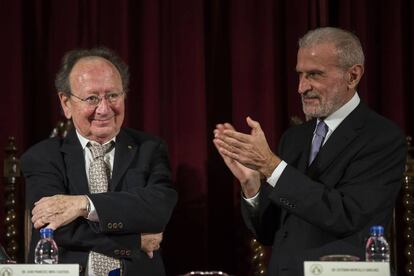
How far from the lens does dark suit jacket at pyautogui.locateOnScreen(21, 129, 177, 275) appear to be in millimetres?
3170

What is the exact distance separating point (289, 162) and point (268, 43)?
0.95m

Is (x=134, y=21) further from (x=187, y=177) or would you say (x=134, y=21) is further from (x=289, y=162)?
(x=289, y=162)

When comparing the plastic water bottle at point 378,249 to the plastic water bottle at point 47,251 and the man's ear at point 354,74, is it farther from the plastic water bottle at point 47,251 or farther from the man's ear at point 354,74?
the plastic water bottle at point 47,251

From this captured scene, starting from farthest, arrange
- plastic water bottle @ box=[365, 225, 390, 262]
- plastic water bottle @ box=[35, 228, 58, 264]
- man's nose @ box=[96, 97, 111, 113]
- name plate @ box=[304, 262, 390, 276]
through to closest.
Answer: man's nose @ box=[96, 97, 111, 113]
plastic water bottle @ box=[35, 228, 58, 264]
plastic water bottle @ box=[365, 225, 390, 262]
name plate @ box=[304, 262, 390, 276]

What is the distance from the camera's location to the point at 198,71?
4098 mm

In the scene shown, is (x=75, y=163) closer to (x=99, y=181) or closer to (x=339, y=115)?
(x=99, y=181)

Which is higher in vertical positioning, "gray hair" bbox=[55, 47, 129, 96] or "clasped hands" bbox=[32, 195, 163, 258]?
"gray hair" bbox=[55, 47, 129, 96]

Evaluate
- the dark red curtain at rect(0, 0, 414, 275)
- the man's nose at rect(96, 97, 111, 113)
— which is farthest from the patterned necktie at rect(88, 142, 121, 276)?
the dark red curtain at rect(0, 0, 414, 275)

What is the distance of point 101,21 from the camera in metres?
4.18

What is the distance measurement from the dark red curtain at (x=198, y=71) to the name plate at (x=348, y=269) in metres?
1.78

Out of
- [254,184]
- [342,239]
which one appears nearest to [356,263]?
[342,239]

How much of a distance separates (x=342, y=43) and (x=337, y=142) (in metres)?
0.42

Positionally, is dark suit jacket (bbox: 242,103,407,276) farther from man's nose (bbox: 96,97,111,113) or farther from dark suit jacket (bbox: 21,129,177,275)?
man's nose (bbox: 96,97,111,113)

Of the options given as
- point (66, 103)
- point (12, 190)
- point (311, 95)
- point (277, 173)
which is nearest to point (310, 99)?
point (311, 95)
